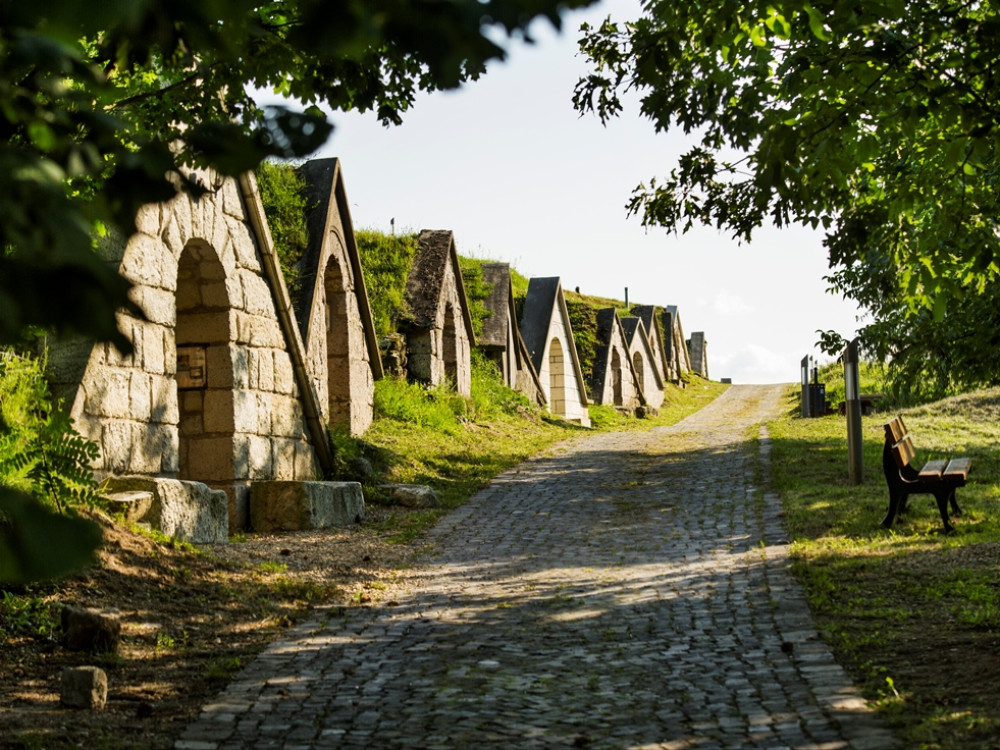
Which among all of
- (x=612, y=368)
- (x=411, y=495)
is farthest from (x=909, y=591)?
(x=612, y=368)

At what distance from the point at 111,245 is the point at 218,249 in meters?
1.42

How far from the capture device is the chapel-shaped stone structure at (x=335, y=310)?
1459 cm

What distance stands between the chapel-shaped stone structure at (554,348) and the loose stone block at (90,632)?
21.5 meters

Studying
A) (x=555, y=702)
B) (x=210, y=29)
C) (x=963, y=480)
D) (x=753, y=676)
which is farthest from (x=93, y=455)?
(x=963, y=480)

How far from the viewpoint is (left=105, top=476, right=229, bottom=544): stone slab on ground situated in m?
7.94

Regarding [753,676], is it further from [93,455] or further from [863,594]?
[93,455]

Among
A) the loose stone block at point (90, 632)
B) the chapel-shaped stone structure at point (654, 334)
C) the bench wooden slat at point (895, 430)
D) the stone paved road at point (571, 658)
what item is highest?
the chapel-shaped stone structure at point (654, 334)

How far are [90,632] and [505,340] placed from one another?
18.2 meters

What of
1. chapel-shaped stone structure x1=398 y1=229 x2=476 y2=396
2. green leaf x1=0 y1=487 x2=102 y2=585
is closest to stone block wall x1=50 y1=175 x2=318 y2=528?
green leaf x1=0 y1=487 x2=102 y2=585

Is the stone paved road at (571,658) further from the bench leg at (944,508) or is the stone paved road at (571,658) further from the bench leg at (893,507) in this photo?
the bench leg at (944,508)

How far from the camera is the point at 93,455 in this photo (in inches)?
260

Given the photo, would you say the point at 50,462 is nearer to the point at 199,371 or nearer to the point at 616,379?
the point at 199,371

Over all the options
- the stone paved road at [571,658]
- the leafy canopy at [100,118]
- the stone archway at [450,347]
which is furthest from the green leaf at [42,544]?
the stone archway at [450,347]

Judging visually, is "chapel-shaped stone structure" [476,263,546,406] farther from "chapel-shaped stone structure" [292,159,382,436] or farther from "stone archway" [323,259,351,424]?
"stone archway" [323,259,351,424]
